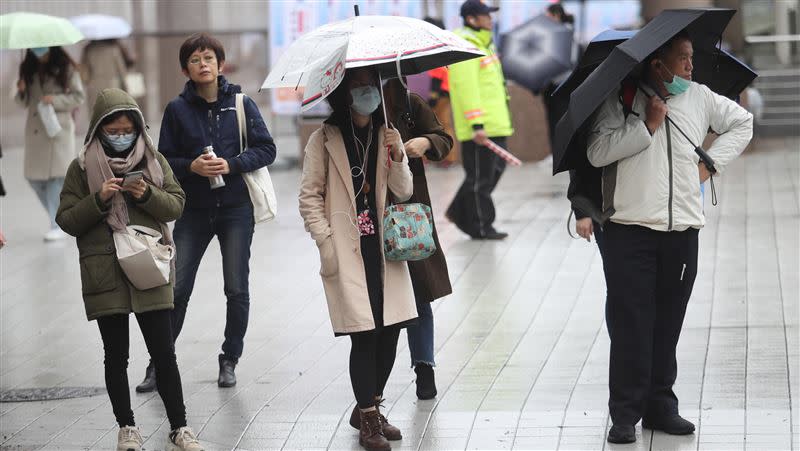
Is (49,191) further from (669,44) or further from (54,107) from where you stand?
(669,44)

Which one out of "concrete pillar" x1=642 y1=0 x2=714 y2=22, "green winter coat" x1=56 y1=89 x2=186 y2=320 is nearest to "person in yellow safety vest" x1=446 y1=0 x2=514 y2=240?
"green winter coat" x1=56 y1=89 x2=186 y2=320

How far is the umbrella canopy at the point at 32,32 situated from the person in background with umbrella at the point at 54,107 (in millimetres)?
2165

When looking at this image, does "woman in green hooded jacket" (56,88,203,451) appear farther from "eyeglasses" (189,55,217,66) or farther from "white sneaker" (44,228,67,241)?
"white sneaker" (44,228,67,241)

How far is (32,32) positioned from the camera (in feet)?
32.9

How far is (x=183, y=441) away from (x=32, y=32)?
4.77 metres

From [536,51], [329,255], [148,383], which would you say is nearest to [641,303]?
[329,255]

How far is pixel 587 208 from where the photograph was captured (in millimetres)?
6125

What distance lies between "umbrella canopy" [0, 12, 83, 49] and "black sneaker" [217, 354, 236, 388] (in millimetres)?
3296

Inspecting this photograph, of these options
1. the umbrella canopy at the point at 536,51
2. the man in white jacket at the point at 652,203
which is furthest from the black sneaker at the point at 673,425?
the umbrella canopy at the point at 536,51

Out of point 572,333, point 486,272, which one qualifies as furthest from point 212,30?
point 572,333

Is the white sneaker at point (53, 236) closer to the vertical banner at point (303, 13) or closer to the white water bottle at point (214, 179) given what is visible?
the vertical banner at point (303, 13)

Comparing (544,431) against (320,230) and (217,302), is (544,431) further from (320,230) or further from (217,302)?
(217,302)

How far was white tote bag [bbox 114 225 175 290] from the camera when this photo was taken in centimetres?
610

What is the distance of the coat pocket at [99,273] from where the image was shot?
6.11m
